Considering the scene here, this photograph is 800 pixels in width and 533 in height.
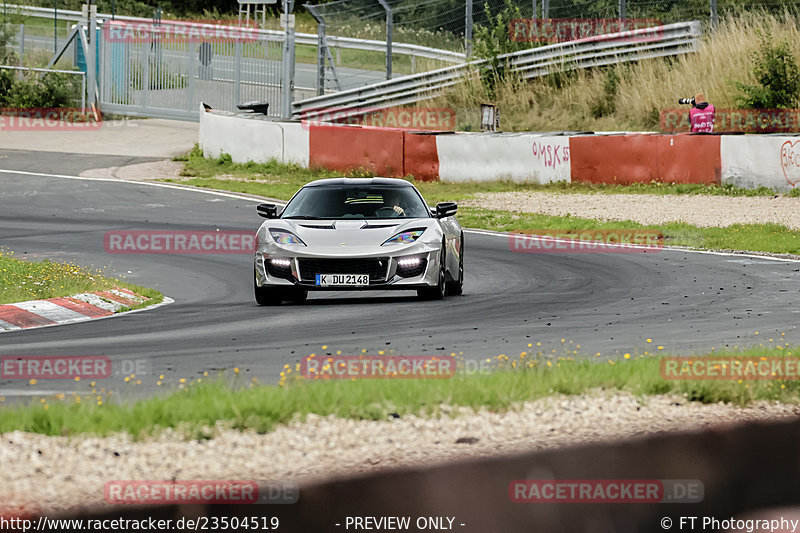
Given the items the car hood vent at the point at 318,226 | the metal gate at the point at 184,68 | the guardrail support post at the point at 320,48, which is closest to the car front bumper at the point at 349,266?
the car hood vent at the point at 318,226

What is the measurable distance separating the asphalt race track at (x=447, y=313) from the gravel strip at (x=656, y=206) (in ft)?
11.2

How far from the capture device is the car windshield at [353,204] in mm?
13742

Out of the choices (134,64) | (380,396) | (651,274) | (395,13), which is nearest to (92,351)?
(380,396)

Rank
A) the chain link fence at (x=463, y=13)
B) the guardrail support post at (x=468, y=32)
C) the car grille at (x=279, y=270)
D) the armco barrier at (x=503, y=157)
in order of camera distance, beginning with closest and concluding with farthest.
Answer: the car grille at (x=279, y=270) → the armco barrier at (x=503, y=157) → the chain link fence at (x=463, y=13) → the guardrail support post at (x=468, y=32)

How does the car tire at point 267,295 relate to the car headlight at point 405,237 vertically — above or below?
below

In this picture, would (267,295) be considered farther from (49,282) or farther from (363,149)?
(363,149)

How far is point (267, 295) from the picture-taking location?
13250mm

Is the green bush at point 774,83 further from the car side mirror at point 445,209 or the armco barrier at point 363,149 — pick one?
the car side mirror at point 445,209

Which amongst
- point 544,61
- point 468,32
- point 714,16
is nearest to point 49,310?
point 468,32

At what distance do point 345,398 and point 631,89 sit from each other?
29030 mm

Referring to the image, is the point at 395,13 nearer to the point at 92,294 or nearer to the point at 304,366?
the point at 92,294

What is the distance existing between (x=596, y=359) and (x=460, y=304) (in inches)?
165

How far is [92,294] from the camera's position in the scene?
13430 mm

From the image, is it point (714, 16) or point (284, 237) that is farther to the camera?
point (714, 16)
